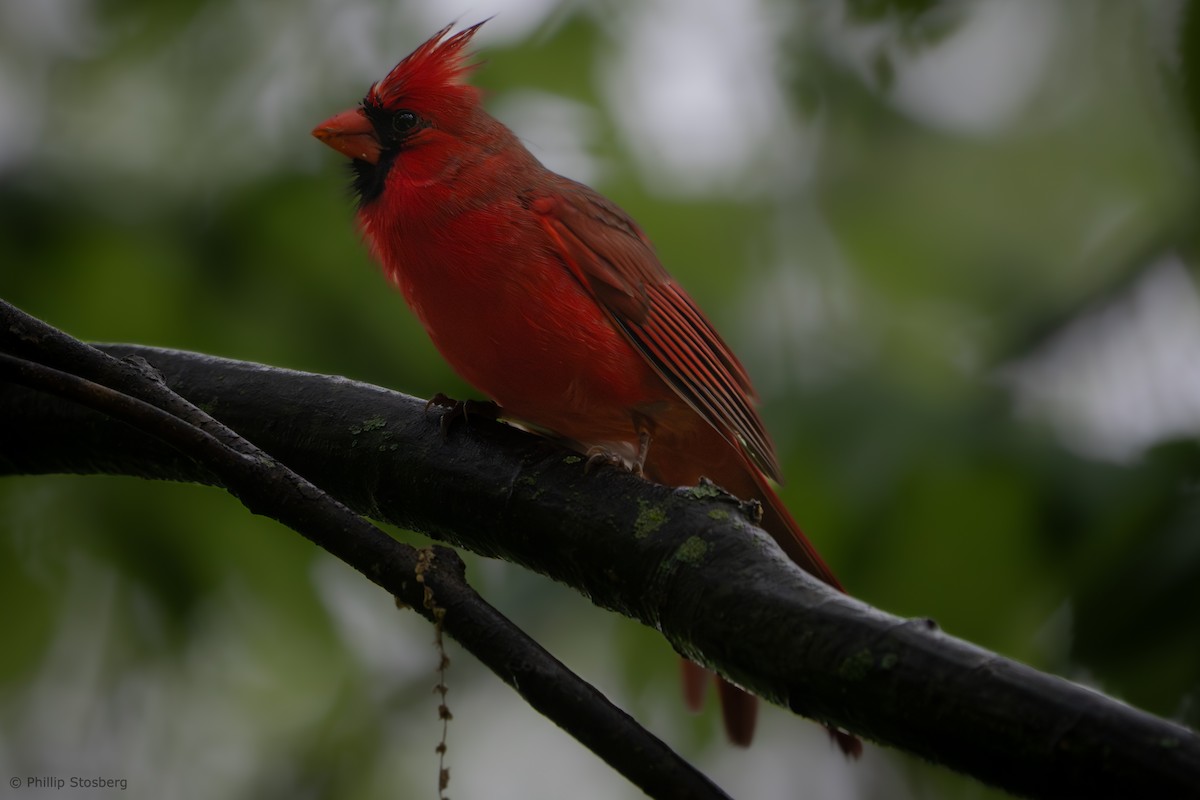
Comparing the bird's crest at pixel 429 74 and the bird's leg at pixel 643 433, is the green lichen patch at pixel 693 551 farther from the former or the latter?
the bird's crest at pixel 429 74

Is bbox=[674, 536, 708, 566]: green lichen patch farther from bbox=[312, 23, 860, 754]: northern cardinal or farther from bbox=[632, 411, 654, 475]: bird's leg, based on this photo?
bbox=[632, 411, 654, 475]: bird's leg

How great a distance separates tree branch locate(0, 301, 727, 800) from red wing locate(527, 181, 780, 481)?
3.55 ft

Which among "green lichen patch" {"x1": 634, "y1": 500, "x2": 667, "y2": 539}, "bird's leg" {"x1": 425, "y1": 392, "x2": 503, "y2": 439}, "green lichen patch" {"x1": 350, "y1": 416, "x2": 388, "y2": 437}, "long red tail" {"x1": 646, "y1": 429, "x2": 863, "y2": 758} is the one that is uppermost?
"green lichen patch" {"x1": 350, "y1": 416, "x2": 388, "y2": 437}

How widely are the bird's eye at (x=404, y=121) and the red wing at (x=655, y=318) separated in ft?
1.19

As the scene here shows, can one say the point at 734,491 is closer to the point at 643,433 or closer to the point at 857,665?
the point at 643,433

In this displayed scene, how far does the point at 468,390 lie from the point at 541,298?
54.4 inches

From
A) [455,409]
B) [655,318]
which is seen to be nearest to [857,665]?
[455,409]

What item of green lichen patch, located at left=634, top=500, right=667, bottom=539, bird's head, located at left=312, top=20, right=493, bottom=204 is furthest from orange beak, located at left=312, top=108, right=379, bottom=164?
green lichen patch, located at left=634, top=500, right=667, bottom=539

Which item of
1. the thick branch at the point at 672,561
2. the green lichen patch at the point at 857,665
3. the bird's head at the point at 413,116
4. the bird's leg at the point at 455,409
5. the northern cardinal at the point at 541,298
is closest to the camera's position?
the thick branch at the point at 672,561

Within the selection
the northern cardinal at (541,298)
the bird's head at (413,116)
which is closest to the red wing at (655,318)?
the northern cardinal at (541,298)

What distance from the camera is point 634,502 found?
177cm

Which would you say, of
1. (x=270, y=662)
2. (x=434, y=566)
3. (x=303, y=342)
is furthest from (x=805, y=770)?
(x=434, y=566)

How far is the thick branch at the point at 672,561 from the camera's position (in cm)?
121

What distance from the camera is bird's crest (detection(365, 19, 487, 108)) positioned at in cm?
291
